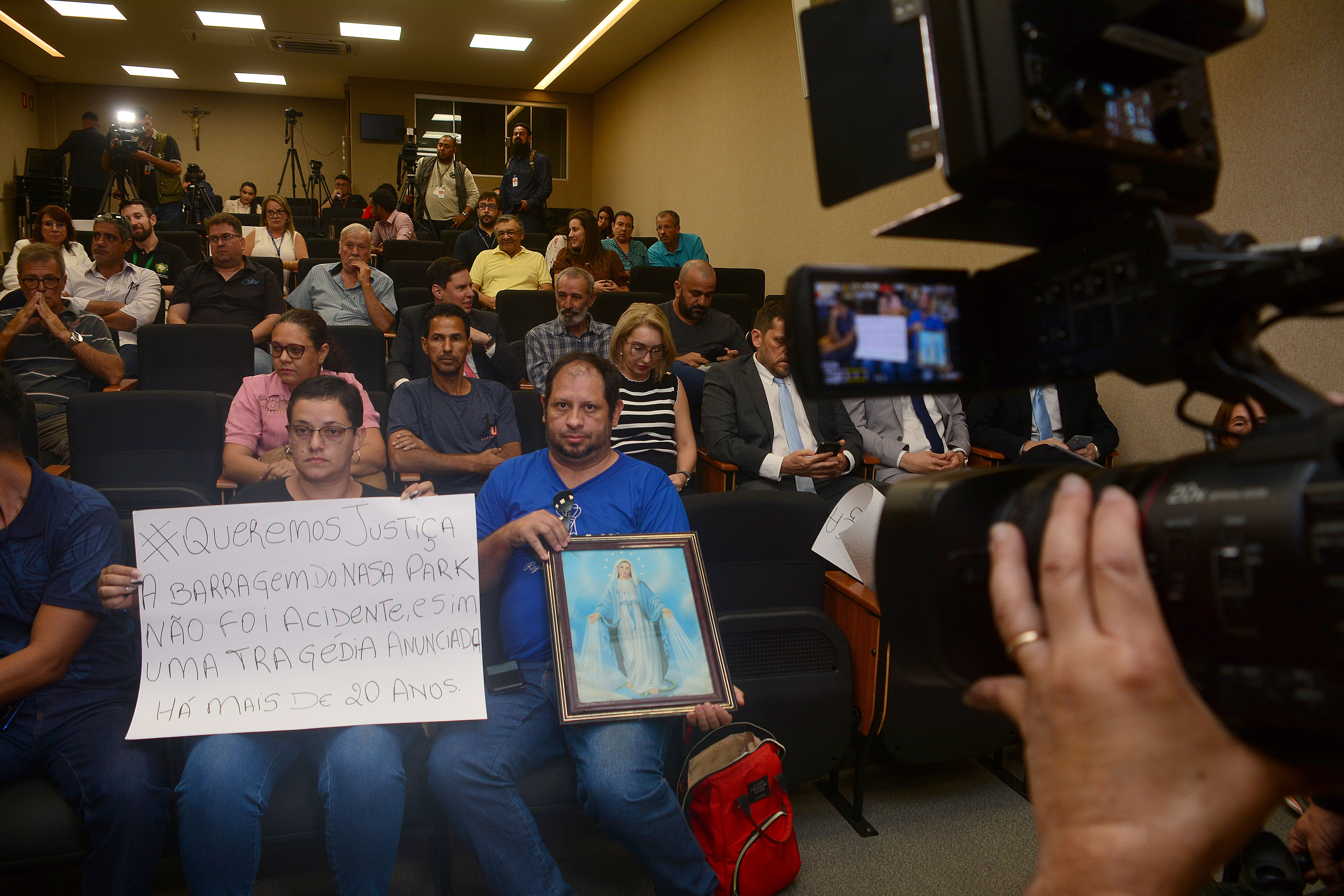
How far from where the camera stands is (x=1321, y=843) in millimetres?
1518

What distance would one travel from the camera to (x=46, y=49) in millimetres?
9664

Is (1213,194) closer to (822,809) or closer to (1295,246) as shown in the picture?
(1295,246)

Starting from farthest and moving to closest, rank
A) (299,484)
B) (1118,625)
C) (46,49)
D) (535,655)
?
(46,49)
(299,484)
(535,655)
(1118,625)

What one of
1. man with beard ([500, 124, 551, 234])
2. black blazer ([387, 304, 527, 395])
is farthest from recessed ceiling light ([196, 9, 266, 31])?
black blazer ([387, 304, 527, 395])

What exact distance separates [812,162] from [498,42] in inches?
220

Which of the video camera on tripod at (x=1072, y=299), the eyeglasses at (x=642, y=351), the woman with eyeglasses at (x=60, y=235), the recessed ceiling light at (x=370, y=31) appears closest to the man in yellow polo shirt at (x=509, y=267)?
the woman with eyeglasses at (x=60, y=235)

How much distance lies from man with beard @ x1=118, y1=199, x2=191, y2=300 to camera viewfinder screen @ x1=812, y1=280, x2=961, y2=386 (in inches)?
226

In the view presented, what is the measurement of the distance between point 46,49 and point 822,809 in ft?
38.8

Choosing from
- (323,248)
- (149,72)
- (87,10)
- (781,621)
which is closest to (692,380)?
(781,621)

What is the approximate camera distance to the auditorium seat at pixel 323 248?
6.85 meters

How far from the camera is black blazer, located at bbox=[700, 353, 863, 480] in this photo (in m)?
3.27

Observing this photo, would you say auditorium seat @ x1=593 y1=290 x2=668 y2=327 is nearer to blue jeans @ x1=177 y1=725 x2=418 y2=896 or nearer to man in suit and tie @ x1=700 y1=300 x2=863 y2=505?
man in suit and tie @ x1=700 y1=300 x2=863 y2=505

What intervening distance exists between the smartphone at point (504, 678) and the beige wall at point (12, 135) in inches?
433

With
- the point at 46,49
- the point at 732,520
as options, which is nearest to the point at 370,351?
the point at 732,520
